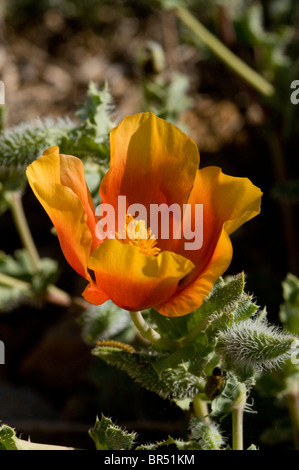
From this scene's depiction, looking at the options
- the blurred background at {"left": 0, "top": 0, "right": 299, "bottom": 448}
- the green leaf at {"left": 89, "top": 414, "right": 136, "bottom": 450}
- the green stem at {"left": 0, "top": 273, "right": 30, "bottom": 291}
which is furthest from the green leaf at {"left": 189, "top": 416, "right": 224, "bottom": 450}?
the green stem at {"left": 0, "top": 273, "right": 30, "bottom": 291}

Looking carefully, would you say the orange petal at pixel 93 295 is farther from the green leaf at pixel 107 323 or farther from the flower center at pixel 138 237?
the green leaf at pixel 107 323

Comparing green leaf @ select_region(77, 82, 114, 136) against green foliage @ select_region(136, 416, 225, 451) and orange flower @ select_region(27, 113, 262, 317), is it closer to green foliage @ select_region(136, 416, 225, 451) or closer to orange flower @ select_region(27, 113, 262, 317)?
orange flower @ select_region(27, 113, 262, 317)

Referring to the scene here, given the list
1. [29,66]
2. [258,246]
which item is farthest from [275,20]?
[29,66]

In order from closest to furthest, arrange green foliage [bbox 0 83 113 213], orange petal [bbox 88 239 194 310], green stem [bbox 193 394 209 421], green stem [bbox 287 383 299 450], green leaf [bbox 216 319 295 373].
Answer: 1. orange petal [bbox 88 239 194 310]
2. green leaf [bbox 216 319 295 373]
3. green stem [bbox 193 394 209 421]
4. green foliage [bbox 0 83 113 213]
5. green stem [bbox 287 383 299 450]

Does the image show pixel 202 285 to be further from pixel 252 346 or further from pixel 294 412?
pixel 294 412

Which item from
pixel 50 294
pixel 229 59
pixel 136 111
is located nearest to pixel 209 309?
pixel 50 294

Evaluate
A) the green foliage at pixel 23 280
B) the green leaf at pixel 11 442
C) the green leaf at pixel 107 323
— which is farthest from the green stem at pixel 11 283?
the green leaf at pixel 11 442
